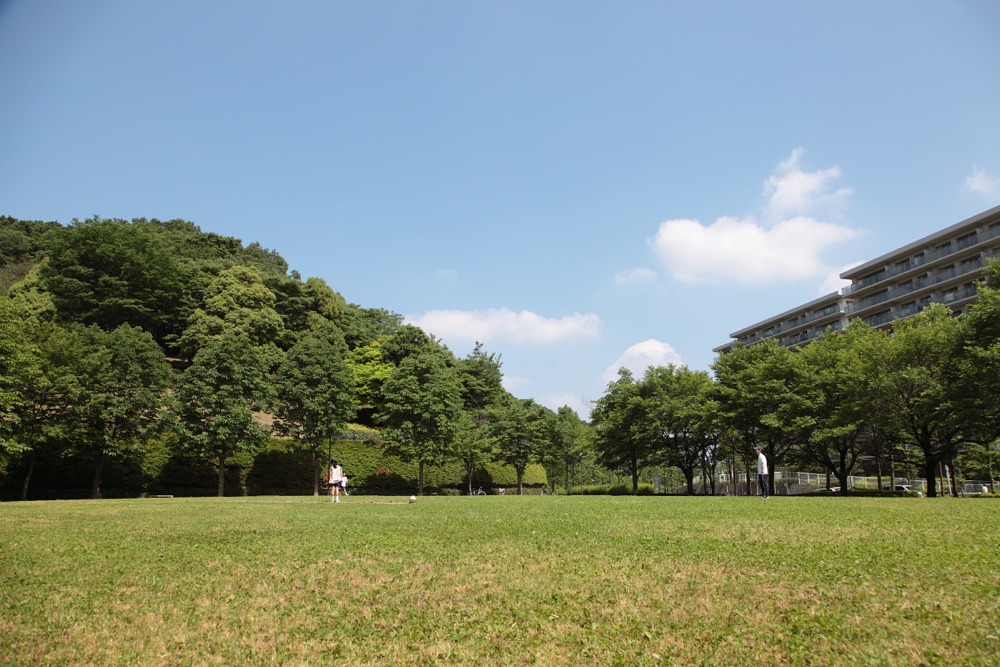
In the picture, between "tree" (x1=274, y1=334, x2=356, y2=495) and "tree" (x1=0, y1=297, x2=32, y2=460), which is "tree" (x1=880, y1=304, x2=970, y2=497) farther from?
"tree" (x1=0, y1=297, x2=32, y2=460)

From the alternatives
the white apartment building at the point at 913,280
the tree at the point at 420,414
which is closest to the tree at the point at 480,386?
the tree at the point at 420,414

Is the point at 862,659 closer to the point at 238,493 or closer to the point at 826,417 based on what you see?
the point at 826,417

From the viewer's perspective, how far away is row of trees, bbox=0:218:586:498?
3569cm

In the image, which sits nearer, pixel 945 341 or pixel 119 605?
pixel 119 605

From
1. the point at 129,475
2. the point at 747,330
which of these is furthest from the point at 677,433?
the point at 747,330

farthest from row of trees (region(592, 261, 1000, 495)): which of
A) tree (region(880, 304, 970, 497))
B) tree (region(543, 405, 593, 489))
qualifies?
tree (region(543, 405, 593, 489))

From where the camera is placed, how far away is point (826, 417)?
1555 inches

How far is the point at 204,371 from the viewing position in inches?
1588

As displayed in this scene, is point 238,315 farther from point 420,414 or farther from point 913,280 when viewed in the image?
point 913,280

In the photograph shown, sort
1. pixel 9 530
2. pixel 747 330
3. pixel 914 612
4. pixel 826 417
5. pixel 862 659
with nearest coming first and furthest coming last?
pixel 862 659, pixel 914 612, pixel 9 530, pixel 826 417, pixel 747 330

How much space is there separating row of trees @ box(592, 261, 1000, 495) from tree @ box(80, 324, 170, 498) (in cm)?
3414

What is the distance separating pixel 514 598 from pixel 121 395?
39871 mm

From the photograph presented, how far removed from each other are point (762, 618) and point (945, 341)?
1450 inches

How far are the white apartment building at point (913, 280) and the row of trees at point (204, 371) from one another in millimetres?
30437
